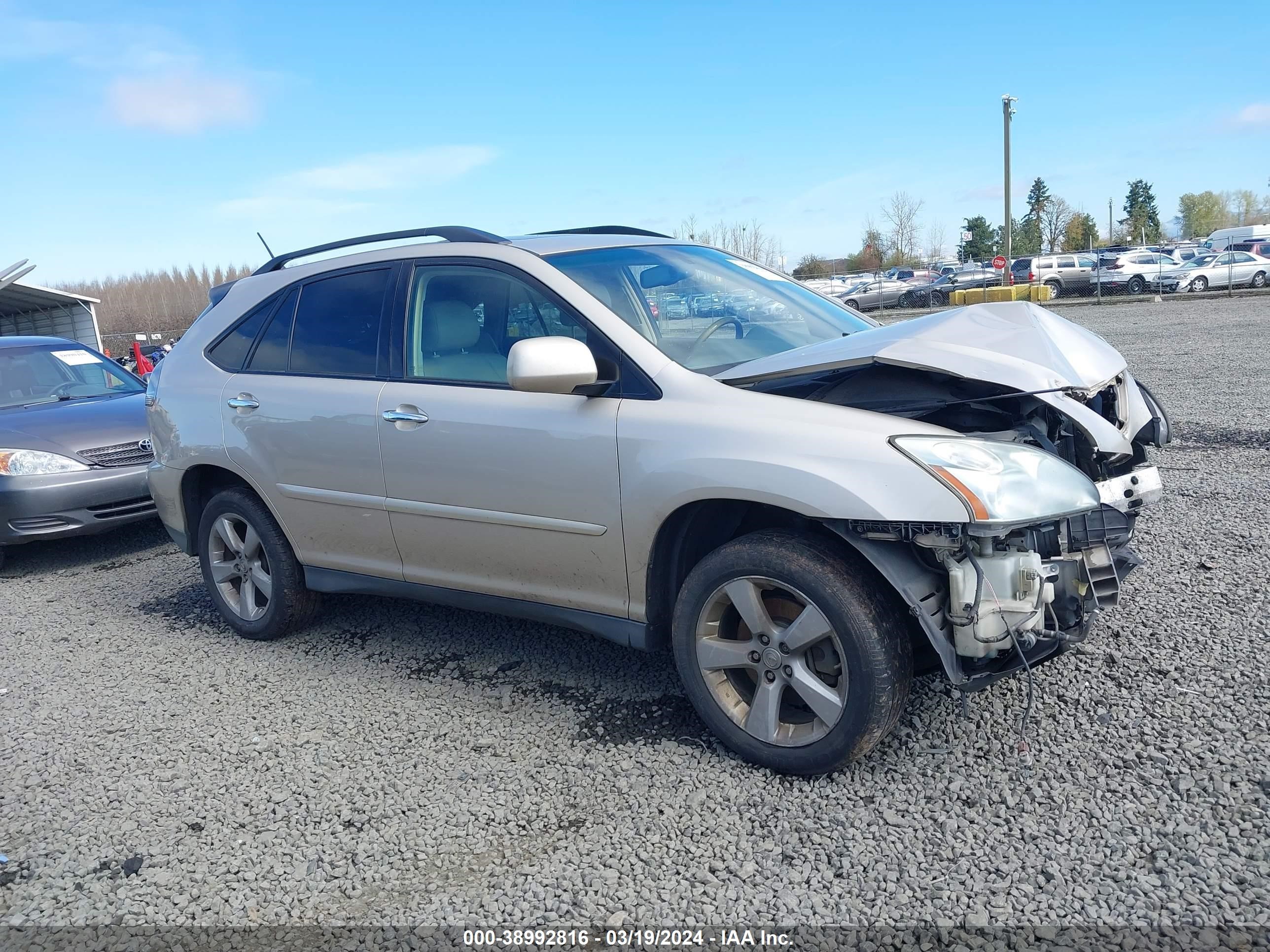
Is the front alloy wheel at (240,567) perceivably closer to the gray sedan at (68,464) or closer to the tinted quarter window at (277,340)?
the tinted quarter window at (277,340)

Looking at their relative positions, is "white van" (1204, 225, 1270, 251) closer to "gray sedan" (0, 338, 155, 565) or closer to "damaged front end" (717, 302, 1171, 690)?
"gray sedan" (0, 338, 155, 565)

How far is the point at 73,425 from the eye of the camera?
7008 mm

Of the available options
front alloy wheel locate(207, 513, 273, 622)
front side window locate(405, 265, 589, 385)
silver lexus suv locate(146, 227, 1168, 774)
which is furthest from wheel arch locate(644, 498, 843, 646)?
front alloy wheel locate(207, 513, 273, 622)

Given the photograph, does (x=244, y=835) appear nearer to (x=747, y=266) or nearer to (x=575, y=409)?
(x=575, y=409)

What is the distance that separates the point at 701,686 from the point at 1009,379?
138cm

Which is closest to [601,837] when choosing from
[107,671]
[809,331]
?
[809,331]

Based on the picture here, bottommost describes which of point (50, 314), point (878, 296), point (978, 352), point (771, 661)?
point (771, 661)

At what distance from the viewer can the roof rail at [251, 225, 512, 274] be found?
3.99 m

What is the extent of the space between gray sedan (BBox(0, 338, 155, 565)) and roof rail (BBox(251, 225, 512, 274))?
2671 millimetres

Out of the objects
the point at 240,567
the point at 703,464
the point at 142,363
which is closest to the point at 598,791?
the point at 703,464

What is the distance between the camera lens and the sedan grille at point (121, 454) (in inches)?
266

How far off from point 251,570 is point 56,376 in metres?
4.55

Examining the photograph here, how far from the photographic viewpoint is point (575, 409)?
3.42m

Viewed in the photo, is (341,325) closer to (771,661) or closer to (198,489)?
(198,489)
